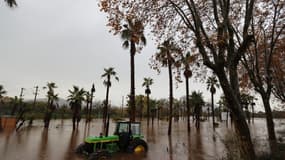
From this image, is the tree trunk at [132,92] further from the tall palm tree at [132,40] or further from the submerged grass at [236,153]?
the submerged grass at [236,153]

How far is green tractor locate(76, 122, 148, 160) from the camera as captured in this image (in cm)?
1026

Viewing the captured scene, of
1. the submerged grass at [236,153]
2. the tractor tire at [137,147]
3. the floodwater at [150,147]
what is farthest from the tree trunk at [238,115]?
the tractor tire at [137,147]

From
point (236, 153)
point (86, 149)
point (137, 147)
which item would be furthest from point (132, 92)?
point (236, 153)

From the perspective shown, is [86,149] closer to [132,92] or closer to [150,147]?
[150,147]

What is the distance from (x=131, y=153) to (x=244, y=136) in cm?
688

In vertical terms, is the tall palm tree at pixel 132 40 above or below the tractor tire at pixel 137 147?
above

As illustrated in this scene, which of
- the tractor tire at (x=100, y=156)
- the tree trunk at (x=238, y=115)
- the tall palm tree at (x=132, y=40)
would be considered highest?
the tall palm tree at (x=132, y=40)

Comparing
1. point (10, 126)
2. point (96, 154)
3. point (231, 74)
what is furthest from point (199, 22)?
point (10, 126)

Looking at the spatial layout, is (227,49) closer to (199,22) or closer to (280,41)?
(199,22)

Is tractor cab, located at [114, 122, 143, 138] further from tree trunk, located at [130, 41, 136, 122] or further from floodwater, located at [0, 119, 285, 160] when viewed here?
tree trunk, located at [130, 41, 136, 122]

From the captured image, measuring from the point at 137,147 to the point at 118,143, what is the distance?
1146 millimetres

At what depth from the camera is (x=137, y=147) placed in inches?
441

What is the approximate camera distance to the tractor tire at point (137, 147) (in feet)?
35.6

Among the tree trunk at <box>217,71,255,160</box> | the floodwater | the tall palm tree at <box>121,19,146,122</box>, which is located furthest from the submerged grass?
the tall palm tree at <box>121,19,146,122</box>
